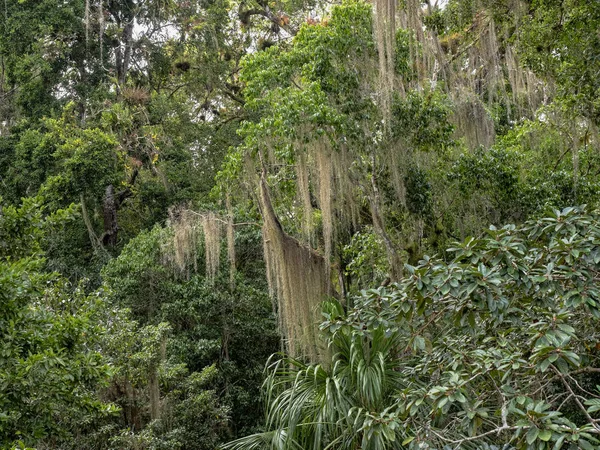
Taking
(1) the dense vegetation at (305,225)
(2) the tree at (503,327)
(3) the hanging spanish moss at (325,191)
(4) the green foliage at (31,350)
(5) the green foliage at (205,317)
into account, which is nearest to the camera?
(2) the tree at (503,327)

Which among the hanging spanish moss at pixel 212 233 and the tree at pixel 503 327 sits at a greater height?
the hanging spanish moss at pixel 212 233

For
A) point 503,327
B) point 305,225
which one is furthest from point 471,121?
point 503,327

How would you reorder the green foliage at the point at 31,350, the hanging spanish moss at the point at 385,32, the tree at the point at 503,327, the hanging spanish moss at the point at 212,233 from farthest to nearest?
1. the hanging spanish moss at the point at 212,233
2. the hanging spanish moss at the point at 385,32
3. the green foliage at the point at 31,350
4. the tree at the point at 503,327

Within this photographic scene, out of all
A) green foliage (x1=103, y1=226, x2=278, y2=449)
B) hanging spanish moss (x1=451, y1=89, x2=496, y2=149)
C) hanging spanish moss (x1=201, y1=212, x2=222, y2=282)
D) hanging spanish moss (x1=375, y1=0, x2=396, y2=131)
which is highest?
hanging spanish moss (x1=375, y1=0, x2=396, y2=131)

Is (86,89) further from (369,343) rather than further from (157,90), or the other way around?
(369,343)

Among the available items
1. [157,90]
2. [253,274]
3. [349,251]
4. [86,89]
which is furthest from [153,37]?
[349,251]

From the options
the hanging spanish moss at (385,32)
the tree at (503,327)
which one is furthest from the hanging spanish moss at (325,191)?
the tree at (503,327)

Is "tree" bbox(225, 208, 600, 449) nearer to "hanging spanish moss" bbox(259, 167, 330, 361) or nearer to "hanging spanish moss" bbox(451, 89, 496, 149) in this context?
"hanging spanish moss" bbox(259, 167, 330, 361)

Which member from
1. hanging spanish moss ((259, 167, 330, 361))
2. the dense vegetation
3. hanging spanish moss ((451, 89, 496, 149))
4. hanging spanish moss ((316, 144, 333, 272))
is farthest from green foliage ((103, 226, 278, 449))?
hanging spanish moss ((451, 89, 496, 149))

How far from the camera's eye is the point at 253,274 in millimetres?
12672

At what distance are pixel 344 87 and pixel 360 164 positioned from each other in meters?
0.89

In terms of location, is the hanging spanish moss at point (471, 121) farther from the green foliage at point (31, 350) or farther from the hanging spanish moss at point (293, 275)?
the green foliage at point (31, 350)

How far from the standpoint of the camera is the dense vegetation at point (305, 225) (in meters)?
4.44

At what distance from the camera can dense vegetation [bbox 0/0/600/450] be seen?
4.44 metres
